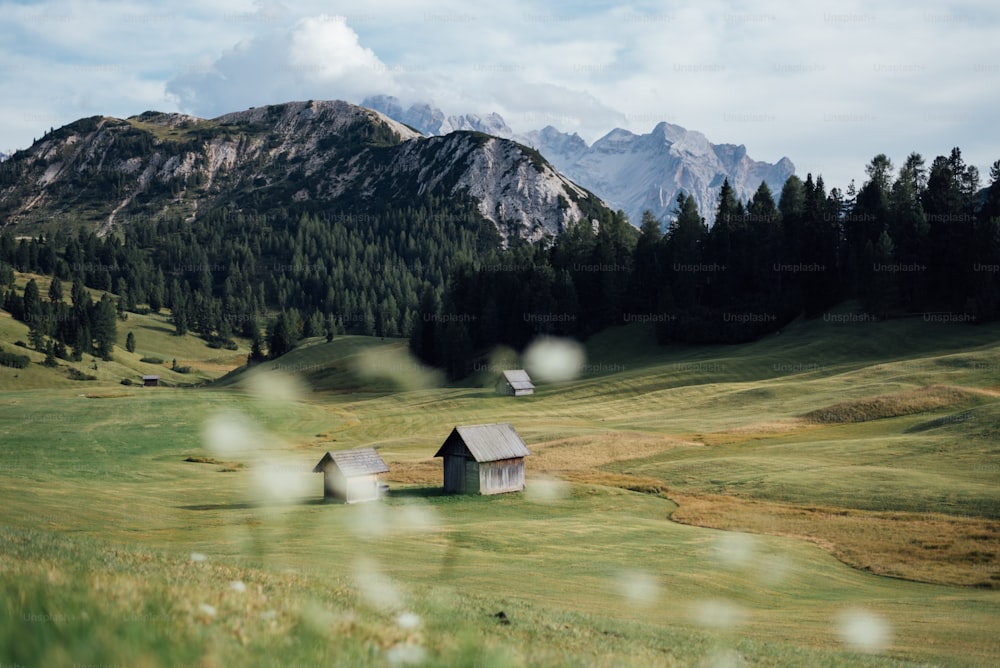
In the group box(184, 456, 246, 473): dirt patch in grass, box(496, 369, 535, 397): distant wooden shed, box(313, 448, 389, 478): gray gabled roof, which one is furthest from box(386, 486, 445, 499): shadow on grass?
box(496, 369, 535, 397): distant wooden shed

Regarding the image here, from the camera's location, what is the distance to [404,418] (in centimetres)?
10306

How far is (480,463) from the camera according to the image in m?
55.4

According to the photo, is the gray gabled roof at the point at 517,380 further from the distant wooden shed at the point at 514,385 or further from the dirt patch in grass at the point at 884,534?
the dirt patch in grass at the point at 884,534

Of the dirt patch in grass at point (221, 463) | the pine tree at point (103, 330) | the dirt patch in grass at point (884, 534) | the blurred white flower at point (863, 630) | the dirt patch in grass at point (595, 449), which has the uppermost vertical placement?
the pine tree at point (103, 330)

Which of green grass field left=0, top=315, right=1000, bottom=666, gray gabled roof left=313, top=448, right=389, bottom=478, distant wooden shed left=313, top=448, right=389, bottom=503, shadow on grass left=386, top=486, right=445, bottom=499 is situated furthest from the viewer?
shadow on grass left=386, top=486, right=445, bottom=499

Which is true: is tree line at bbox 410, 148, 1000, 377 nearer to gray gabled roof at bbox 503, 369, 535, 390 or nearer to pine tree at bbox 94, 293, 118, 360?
gray gabled roof at bbox 503, 369, 535, 390

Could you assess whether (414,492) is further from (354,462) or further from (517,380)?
(517,380)

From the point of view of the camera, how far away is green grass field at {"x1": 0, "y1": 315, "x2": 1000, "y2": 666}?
583 centimetres

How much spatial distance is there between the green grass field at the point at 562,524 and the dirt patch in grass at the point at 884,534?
0.71 ft

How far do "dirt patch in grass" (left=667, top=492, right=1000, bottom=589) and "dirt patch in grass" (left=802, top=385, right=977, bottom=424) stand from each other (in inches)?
1323

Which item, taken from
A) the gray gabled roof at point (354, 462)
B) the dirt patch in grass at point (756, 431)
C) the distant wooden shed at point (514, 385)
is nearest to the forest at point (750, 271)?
the distant wooden shed at point (514, 385)

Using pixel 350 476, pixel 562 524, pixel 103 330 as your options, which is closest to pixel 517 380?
pixel 350 476

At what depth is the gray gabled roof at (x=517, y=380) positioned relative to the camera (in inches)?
4621

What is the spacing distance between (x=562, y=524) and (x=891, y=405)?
50491mm
